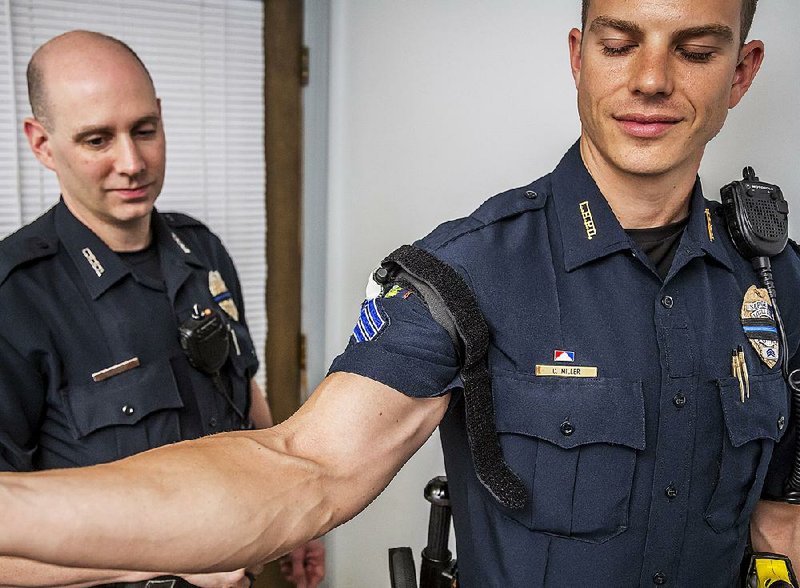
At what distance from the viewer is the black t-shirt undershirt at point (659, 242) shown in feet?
3.59

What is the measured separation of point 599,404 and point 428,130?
44.6 inches

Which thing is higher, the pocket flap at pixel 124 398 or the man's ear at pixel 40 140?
the man's ear at pixel 40 140

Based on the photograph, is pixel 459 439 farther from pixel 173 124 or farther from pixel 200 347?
pixel 173 124

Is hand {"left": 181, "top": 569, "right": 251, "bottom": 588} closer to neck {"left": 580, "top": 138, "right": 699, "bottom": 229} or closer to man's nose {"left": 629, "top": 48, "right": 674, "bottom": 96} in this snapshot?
neck {"left": 580, "top": 138, "right": 699, "bottom": 229}

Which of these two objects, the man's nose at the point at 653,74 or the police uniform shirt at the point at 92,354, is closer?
the man's nose at the point at 653,74

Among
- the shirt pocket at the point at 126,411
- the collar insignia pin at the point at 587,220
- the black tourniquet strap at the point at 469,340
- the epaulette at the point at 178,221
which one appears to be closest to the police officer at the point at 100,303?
the shirt pocket at the point at 126,411

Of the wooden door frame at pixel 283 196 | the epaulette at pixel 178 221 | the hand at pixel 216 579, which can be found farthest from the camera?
the wooden door frame at pixel 283 196

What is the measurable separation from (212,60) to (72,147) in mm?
787

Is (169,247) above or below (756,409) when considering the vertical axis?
above

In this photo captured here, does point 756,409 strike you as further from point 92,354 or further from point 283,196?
point 283,196

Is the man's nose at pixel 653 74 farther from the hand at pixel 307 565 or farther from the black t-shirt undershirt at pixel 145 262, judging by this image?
the hand at pixel 307 565

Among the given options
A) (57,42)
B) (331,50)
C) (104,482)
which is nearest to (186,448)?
(104,482)

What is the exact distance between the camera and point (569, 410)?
997 mm

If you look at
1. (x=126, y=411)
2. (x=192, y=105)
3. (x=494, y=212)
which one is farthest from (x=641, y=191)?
(x=192, y=105)
